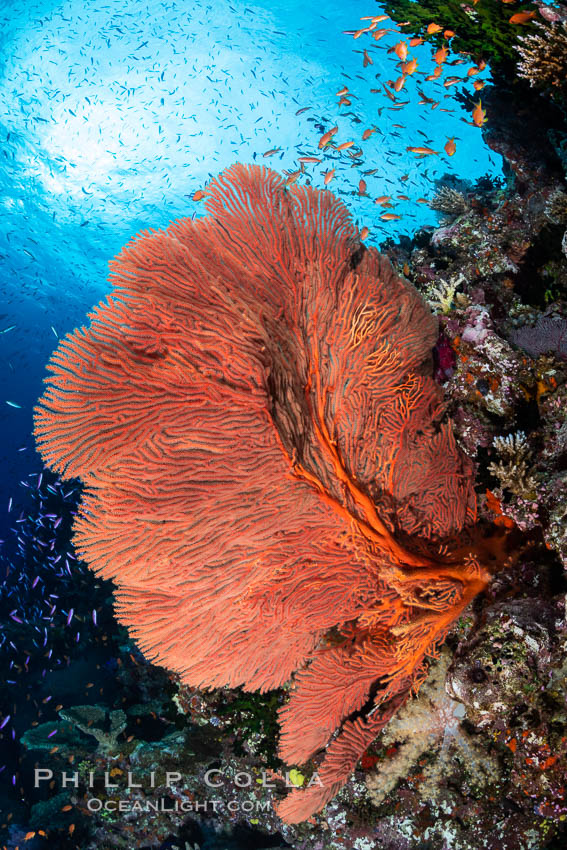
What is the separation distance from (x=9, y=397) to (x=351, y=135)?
127ft

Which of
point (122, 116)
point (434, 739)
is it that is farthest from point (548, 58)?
point (122, 116)

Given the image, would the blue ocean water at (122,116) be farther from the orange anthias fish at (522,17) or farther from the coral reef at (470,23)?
the orange anthias fish at (522,17)

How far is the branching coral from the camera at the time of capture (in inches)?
184

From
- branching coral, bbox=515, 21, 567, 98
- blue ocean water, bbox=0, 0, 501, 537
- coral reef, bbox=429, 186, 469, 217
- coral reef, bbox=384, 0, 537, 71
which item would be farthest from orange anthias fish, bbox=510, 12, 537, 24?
blue ocean water, bbox=0, 0, 501, 537

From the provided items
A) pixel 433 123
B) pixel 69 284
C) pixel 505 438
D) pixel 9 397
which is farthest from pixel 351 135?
pixel 505 438

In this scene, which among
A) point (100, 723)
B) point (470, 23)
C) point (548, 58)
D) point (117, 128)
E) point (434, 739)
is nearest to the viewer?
point (434, 739)

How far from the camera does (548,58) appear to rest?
4867 mm

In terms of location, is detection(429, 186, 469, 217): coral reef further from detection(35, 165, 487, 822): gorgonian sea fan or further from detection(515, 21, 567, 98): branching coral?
detection(35, 165, 487, 822): gorgonian sea fan

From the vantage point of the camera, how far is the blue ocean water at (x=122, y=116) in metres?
25.0

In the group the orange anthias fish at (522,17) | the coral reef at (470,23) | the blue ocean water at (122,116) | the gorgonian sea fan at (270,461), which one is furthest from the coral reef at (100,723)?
the blue ocean water at (122,116)

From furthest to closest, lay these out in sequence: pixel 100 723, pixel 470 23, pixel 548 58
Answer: pixel 100 723 < pixel 470 23 < pixel 548 58

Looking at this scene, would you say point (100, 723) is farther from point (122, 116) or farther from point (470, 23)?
point (122, 116)

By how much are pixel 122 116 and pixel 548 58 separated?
33.3 meters

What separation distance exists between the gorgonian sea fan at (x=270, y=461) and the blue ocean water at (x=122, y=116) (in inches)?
818
